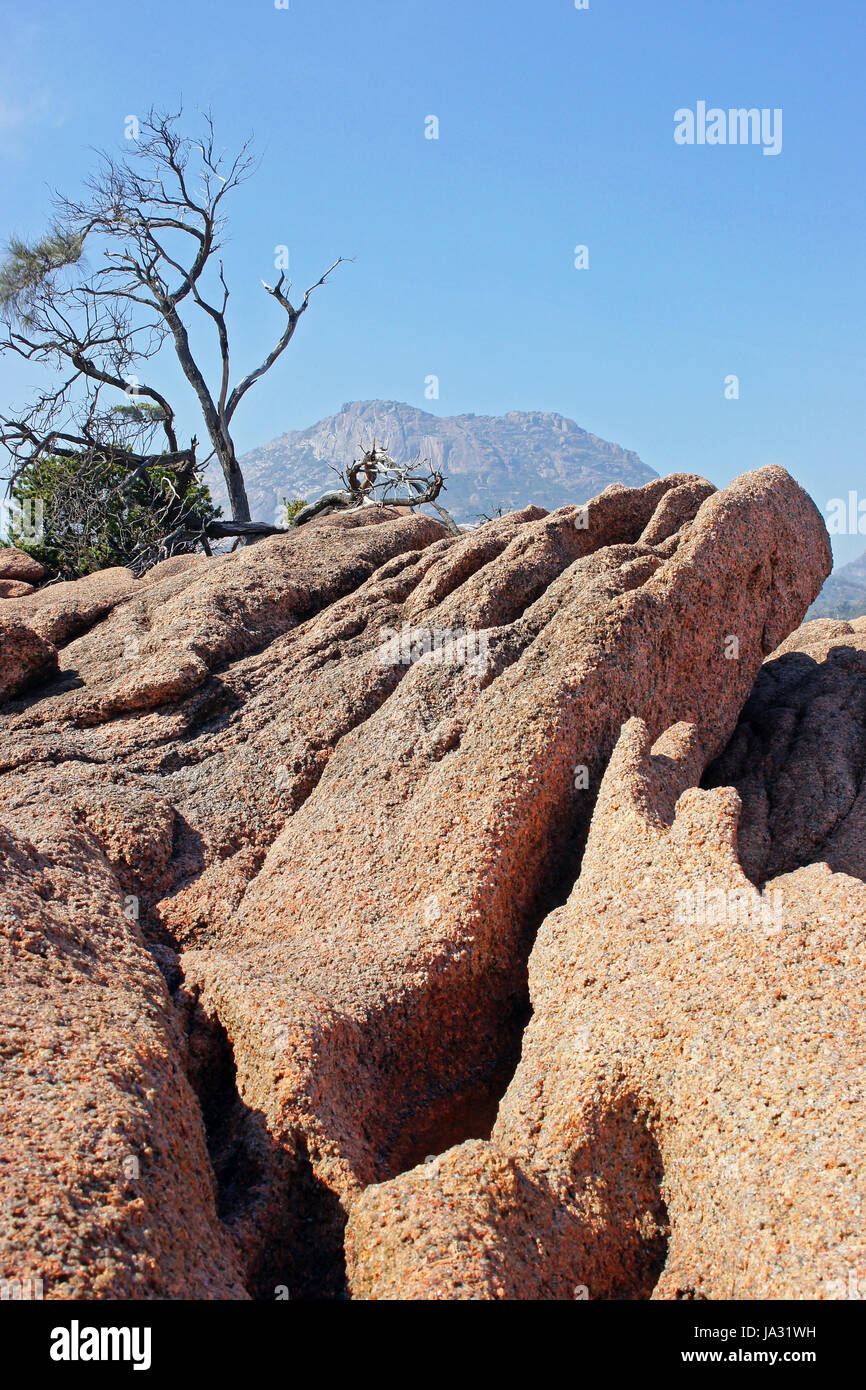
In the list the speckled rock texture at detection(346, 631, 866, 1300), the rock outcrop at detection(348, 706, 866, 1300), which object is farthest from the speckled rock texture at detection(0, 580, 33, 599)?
the rock outcrop at detection(348, 706, 866, 1300)

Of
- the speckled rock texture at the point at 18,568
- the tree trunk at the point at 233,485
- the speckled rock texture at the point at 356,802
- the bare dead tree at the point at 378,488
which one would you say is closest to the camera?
the speckled rock texture at the point at 356,802

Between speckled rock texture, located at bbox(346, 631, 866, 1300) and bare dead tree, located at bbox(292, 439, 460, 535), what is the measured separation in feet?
53.6

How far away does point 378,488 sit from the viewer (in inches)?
922

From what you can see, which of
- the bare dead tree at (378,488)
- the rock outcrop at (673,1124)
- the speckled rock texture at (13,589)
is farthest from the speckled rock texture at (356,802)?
the bare dead tree at (378,488)

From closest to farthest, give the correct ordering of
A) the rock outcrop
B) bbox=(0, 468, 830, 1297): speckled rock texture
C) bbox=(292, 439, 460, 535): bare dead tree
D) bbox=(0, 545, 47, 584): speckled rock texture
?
the rock outcrop < bbox=(0, 468, 830, 1297): speckled rock texture < bbox=(0, 545, 47, 584): speckled rock texture < bbox=(292, 439, 460, 535): bare dead tree

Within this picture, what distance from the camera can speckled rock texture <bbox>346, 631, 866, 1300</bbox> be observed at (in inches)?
168

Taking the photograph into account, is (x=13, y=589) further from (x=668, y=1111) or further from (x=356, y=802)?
(x=668, y=1111)

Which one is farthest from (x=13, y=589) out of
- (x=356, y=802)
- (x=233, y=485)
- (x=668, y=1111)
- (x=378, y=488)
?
(x=668, y=1111)

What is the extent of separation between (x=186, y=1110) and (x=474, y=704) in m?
4.18

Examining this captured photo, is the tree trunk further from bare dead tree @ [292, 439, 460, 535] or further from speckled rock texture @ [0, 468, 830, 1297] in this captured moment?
speckled rock texture @ [0, 468, 830, 1297]

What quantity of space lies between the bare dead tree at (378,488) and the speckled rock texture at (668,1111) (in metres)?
16.3

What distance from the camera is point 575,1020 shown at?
5.68 metres

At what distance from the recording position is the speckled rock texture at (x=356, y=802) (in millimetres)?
5008

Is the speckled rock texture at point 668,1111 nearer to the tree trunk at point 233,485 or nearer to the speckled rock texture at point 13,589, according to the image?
the speckled rock texture at point 13,589
